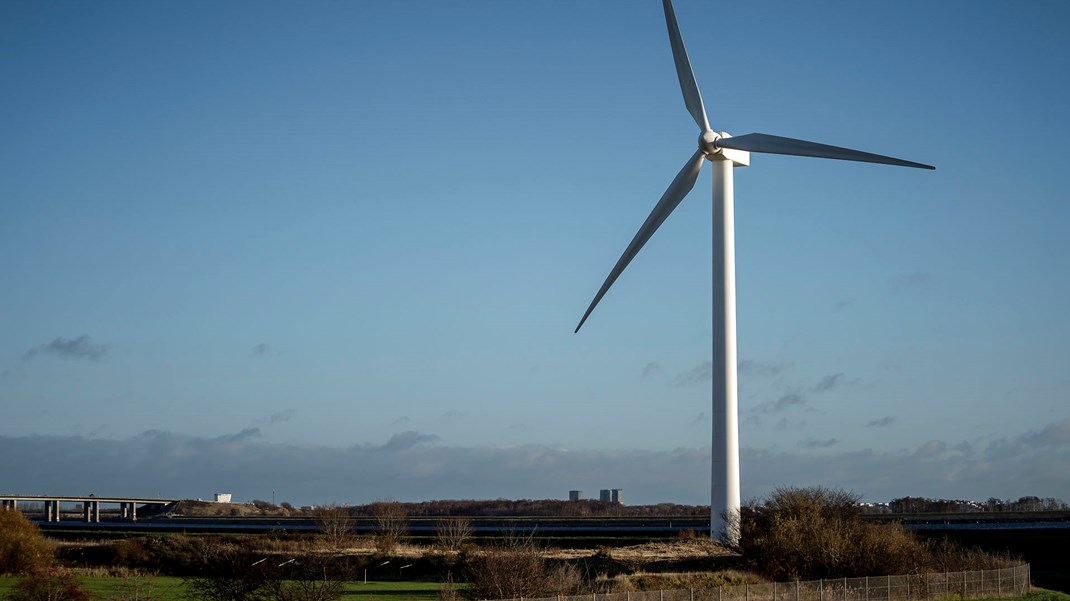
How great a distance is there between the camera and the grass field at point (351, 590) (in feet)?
164

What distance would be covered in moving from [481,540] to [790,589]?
149 feet

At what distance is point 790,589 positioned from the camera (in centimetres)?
4481

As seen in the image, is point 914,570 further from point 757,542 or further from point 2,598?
point 2,598

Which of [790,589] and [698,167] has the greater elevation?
[698,167]

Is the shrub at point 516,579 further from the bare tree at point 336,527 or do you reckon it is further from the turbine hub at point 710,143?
the bare tree at point 336,527

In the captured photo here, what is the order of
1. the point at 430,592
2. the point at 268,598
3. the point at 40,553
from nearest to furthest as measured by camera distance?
the point at 268,598 → the point at 430,592 → the point at 40,553

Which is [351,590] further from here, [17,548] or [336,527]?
[336,527]

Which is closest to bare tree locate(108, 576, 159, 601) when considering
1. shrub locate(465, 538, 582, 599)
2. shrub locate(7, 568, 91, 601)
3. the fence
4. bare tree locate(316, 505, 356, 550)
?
shrub locate(7, 568, 91, 601)

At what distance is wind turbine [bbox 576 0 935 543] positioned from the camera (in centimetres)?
5750

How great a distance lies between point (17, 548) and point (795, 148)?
50.3 meters

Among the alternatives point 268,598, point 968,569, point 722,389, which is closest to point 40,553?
point 268,598

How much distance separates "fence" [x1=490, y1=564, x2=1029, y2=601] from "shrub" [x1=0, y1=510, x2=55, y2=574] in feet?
134

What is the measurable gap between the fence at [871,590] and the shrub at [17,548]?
40973 mm

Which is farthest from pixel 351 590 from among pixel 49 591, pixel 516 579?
pixel 49 591
